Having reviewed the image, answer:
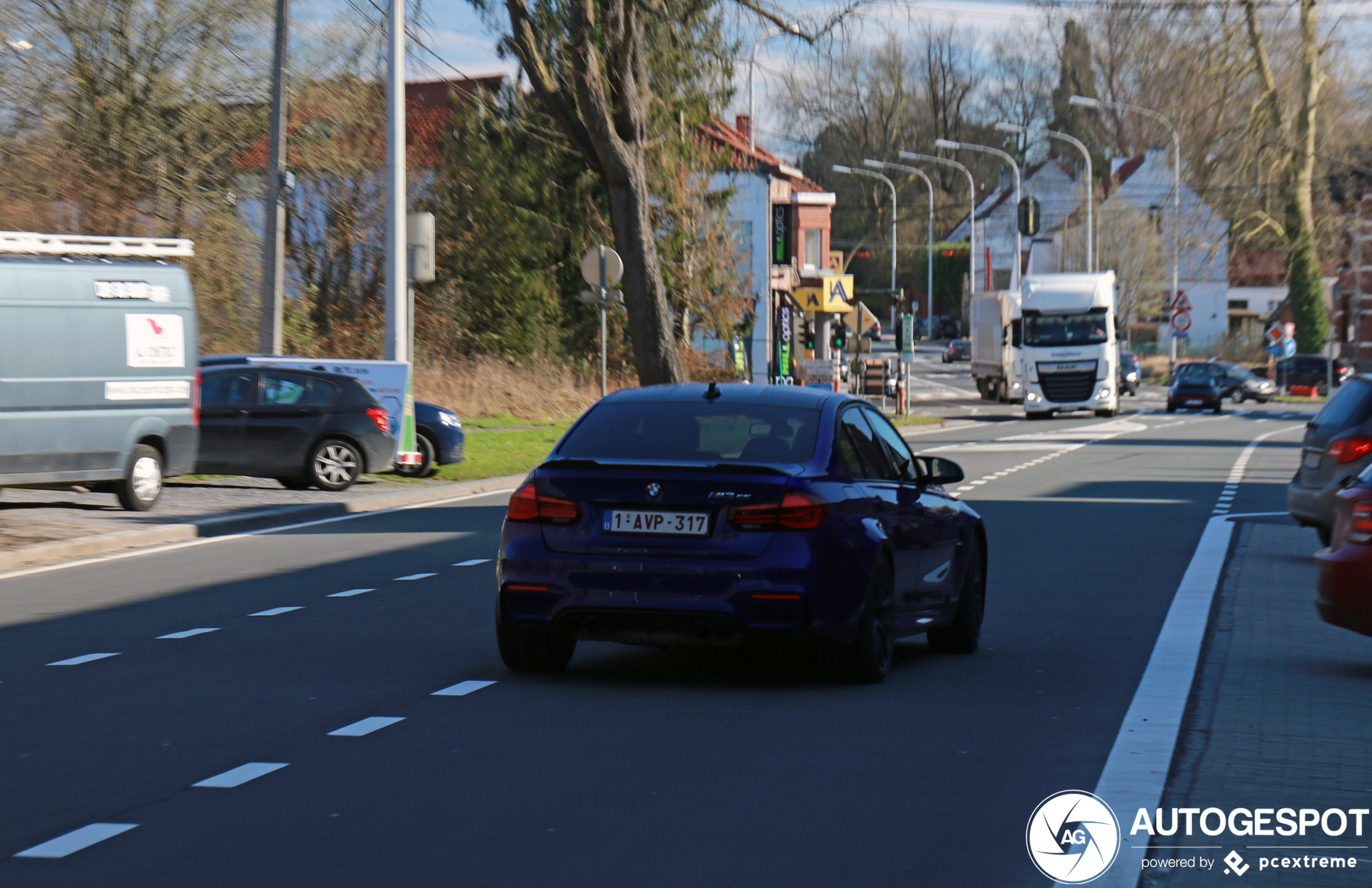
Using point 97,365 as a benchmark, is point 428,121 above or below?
above

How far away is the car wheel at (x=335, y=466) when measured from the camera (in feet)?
71.7

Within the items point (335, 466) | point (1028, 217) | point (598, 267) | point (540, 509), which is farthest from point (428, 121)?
point (540, 509)

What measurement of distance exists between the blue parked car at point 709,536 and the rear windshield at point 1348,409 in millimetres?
7363

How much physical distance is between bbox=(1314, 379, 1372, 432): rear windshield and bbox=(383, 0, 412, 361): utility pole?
477 inches

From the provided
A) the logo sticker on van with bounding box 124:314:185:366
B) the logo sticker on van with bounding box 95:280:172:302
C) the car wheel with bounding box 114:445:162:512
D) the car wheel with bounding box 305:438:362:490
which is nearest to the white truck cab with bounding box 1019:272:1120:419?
the car wheel with bounding box 305:438:362:490

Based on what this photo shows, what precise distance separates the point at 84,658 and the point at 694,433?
11.6 feet

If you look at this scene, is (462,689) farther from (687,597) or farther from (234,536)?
(234,536)

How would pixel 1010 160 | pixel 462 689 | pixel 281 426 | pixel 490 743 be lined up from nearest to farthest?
pixel 490 743, pixel 462 689, pixel 281 426, pixel 1010 160

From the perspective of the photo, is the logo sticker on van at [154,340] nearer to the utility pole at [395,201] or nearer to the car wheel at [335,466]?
the car wheel at [335,466]

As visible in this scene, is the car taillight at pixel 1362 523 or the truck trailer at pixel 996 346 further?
the truck trailer at pixel 996 346

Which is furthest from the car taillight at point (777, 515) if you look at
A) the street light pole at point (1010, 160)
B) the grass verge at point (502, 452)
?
the street light pole at point (1010, 160)

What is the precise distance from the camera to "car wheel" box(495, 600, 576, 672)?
8.75 meters

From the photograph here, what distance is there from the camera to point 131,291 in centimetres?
1814

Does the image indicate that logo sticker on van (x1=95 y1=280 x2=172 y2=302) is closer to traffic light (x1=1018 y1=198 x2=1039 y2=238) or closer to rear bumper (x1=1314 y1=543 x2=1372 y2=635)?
rear bumper (x1=1314 y1=543 x2=1372 y2=635)
